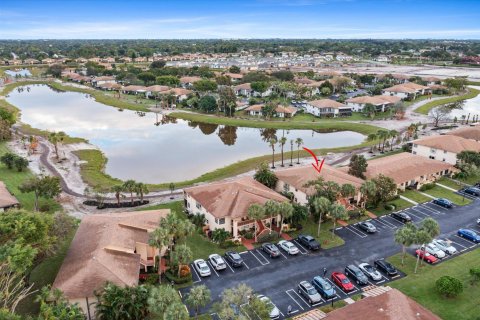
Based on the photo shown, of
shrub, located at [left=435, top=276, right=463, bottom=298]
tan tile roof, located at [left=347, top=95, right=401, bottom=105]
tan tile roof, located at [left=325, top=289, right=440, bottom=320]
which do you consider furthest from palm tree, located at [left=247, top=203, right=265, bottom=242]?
tan tile roof, located at [left=347, top=95, right=401, bottom=105]

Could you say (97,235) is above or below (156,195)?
above

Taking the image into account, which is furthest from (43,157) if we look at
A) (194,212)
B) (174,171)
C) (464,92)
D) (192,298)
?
(464,92)

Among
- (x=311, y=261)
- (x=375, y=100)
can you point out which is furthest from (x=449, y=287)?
(x=375, y=100)

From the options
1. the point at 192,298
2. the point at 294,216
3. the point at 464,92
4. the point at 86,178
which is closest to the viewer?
the point at 192,298

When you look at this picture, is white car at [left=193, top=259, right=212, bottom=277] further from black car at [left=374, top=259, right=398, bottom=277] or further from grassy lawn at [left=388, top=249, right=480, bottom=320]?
grassy lawn at [left=388, top=249, right=480, bottom=320]

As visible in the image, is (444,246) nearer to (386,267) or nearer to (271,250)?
(386,267)

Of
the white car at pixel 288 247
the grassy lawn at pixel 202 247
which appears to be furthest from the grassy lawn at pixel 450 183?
the grassy lawn at pixel 202 247

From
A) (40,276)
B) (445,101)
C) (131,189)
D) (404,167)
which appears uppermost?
(131,189)

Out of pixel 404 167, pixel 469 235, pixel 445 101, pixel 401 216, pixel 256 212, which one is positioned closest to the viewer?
pixel 256 212

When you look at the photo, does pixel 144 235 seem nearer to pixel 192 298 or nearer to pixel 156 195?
pixel 192 298
